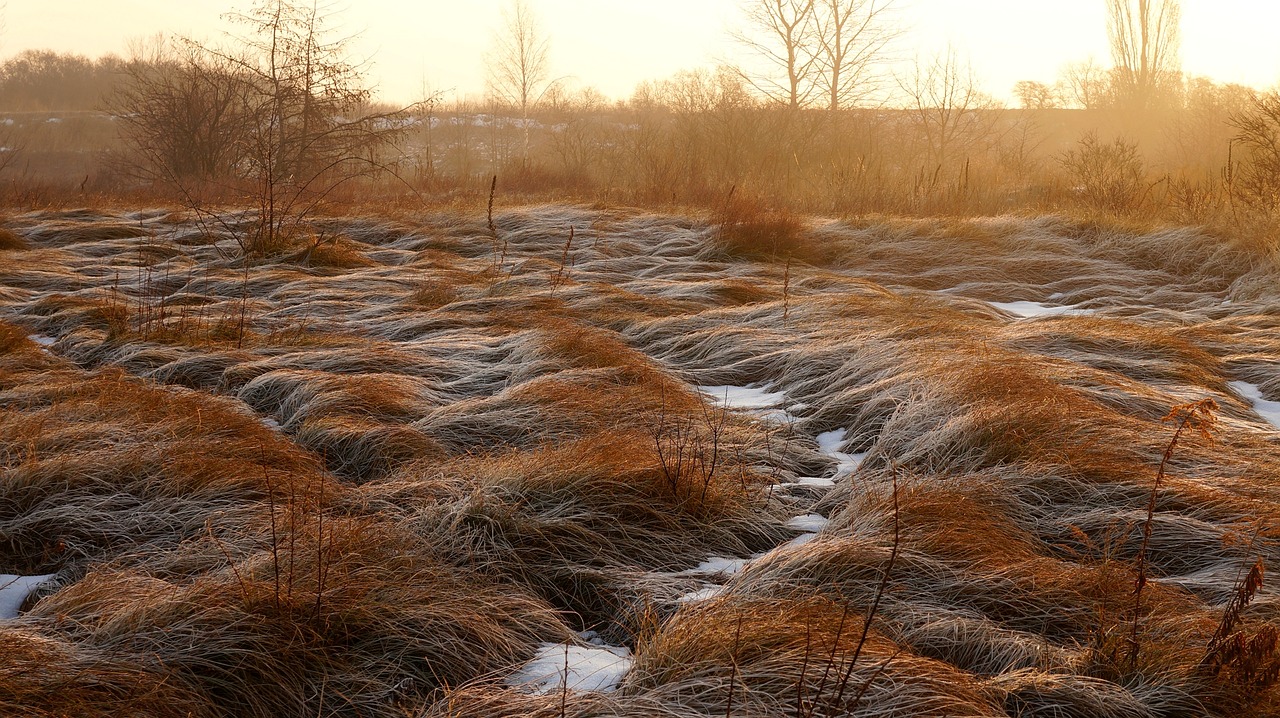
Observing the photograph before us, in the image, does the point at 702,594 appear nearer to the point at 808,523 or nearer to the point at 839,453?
the point at 808,523

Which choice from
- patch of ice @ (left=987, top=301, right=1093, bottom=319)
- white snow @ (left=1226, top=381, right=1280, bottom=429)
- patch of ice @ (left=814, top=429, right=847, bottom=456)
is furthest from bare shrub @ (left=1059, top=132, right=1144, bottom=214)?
patch of ice @ (left=814, top=429, right=847, bottom=456)

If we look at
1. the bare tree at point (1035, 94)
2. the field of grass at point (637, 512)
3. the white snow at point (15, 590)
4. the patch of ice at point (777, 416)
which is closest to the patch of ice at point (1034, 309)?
the field of grass at point (637, 512)

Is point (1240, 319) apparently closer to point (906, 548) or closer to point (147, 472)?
point (906, 548)

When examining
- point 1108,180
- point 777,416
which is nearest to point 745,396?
point 777,416

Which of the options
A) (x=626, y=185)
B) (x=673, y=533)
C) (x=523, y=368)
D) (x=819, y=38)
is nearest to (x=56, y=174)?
(x=626, y=185)

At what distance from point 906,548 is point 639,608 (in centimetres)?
81

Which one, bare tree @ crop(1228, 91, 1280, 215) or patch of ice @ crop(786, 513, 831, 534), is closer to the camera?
patch of ice @ crop(786, 513, 831, 534)

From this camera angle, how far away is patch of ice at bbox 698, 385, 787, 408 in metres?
4.54

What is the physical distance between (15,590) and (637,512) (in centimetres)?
184

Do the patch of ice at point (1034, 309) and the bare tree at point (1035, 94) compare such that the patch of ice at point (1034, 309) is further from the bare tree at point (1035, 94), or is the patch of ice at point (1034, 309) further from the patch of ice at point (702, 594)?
the bare tree at point (1035, 94)

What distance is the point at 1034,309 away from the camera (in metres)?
7.34

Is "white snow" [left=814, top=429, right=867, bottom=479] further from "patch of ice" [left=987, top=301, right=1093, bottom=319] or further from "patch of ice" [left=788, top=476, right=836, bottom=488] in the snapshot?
"patch of ice" [left=987, top=301, right=1093, bottom=319]

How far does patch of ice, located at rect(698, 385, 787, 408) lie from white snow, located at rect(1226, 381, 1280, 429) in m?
2.36

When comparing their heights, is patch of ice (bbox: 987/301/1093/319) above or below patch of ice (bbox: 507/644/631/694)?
above
